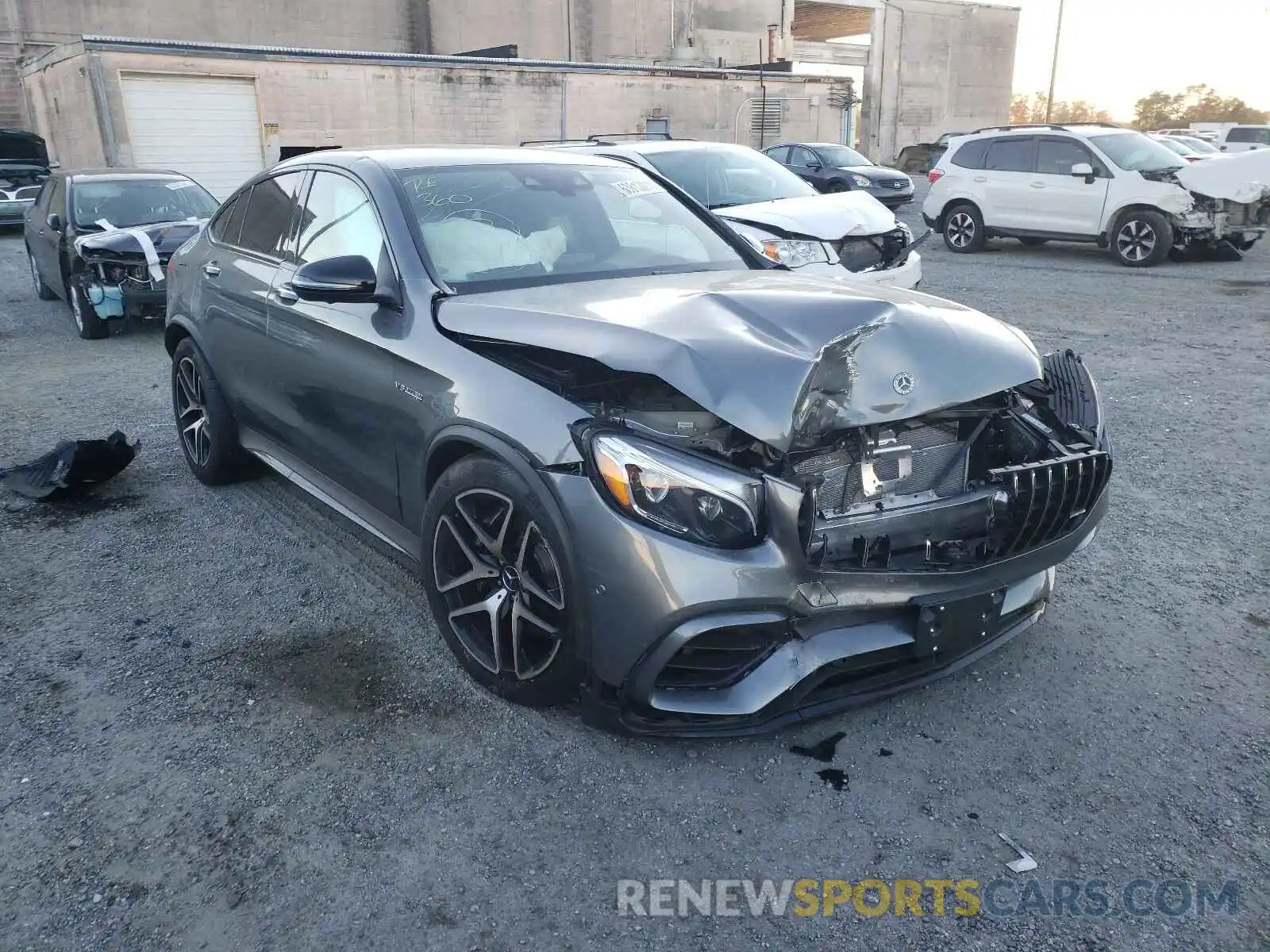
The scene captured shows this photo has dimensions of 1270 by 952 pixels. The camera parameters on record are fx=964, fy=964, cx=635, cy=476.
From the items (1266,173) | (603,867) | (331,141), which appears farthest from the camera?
(331,141)

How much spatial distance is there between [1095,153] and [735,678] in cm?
1275

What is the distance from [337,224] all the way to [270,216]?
81 cm

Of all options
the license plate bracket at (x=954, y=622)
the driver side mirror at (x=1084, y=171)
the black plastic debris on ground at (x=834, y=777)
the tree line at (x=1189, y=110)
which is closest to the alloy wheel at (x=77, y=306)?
the black plastic debris on ground at (x=834, y=777)

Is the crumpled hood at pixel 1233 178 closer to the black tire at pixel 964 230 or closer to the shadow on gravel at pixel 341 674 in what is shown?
the black tire at pixel 964 230

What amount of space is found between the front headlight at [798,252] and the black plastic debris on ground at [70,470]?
4.92m

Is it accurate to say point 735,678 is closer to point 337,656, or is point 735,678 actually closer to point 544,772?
point 544,772

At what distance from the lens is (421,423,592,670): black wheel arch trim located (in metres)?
2.65

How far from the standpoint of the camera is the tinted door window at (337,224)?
368cm

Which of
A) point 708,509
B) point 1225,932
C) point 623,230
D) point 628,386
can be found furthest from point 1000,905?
point 623,230

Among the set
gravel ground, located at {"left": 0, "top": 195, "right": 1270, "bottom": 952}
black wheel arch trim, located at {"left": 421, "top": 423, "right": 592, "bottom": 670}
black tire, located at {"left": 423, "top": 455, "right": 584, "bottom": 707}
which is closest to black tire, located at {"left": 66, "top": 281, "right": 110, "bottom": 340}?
gravel ground, located at {"left": 0, "top": 195, "right": 1270, "bottom": 952}

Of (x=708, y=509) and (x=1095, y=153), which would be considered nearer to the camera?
(x=708, y=509)

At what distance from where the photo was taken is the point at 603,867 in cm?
243

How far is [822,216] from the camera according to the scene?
819 centimetres

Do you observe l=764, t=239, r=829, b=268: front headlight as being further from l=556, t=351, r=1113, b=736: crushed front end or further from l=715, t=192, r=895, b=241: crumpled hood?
l=556, t=351, r=1113, b=736: crushed front end
